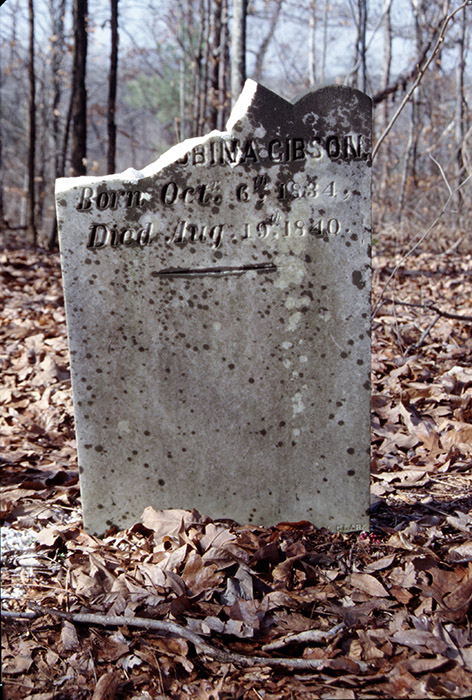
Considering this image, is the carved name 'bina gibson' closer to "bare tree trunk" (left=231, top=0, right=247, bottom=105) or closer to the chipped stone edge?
the chipped stone edge

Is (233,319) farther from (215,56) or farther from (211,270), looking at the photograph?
(215,56)

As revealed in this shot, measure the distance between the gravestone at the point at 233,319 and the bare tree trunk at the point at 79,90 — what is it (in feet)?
26.8

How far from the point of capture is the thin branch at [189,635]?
6.41ft

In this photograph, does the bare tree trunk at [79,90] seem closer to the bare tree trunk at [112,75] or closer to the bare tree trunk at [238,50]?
the bare tree trunk at [112,75]

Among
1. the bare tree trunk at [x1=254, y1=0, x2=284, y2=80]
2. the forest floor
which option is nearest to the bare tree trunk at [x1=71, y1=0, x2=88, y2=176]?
the forest floor

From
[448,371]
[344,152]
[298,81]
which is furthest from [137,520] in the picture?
[298,81]

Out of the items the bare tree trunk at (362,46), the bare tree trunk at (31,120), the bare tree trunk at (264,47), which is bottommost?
the bare tree trunk at (31,120)

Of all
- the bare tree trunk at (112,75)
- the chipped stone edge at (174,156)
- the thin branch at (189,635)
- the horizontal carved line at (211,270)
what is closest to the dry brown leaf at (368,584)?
the thin branch at (189,635)

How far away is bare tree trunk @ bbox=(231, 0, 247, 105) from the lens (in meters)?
9.21

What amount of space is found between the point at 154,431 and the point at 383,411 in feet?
6.22

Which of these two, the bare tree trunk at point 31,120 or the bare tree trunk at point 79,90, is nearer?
the bare tree trunk at point 79,90

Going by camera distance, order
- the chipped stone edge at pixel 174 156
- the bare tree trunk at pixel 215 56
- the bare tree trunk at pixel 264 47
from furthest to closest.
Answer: the bare tree trunk at pixel 264 47 → the bare tree trunk at pixel 215 56 → the chipped stone edge at pixel 174 156

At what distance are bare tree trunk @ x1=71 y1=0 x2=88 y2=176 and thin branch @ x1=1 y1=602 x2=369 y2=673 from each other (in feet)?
29.6

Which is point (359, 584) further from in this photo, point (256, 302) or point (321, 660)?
point (256, 302)
